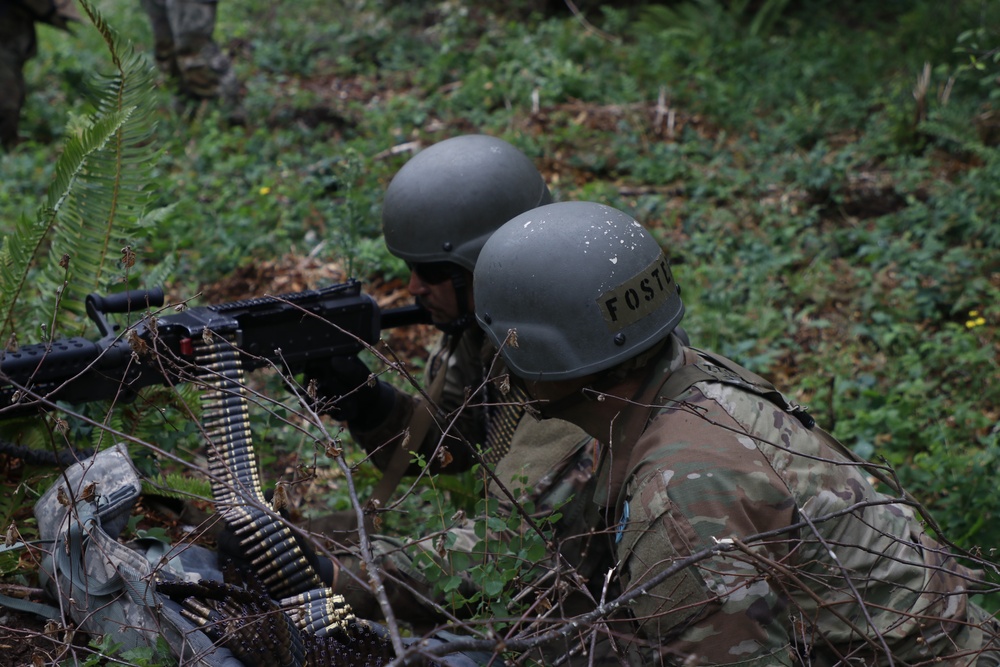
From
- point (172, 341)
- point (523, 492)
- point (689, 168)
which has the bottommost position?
point (689, 168)

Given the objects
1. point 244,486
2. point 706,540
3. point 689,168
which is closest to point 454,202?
point 244,486

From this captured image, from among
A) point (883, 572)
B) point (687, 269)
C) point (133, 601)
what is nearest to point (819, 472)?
point (883, 572)

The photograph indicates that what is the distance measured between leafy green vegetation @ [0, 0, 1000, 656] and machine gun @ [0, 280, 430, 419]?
30cm

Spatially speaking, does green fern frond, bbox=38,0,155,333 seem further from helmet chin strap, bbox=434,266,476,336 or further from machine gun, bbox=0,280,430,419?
helmet chin strap, bbox=434,266,476,336

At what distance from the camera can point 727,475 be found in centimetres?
253

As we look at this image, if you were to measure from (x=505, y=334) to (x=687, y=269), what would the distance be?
383 cm

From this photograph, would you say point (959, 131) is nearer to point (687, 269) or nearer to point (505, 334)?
point (687, 269)

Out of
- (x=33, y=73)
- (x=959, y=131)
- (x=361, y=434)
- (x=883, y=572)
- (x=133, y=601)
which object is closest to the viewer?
(x=883, y=572)

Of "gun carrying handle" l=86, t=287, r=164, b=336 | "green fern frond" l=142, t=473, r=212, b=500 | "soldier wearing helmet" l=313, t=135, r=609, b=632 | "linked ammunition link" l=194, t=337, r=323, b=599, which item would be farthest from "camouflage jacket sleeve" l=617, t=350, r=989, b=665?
"gun carrying handle" l=86, t=287, r=164, b=336

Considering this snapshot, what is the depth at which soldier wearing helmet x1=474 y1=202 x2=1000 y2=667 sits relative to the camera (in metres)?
2.45

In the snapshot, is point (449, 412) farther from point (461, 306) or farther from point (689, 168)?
point (689, 168)

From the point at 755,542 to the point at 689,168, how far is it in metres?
5.87

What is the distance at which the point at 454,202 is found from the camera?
4.02m

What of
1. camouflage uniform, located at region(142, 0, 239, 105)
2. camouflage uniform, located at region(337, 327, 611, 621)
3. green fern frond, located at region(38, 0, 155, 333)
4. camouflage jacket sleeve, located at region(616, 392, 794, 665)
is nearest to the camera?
camouflage jacket sleeve, located at region(616, 392, 794, 665)
